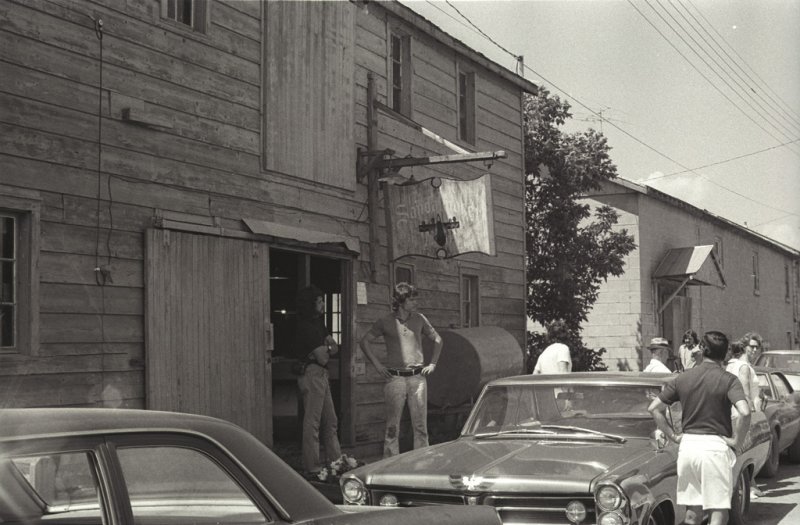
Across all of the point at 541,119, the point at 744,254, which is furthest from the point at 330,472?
the point at 744,254

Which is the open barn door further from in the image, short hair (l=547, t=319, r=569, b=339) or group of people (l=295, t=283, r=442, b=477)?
short hair (l=547, t=319, r=569, b=339)

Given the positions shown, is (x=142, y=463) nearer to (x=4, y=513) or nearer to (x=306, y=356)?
(x=4, y=513)

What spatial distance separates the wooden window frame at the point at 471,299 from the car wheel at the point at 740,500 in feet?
22.7

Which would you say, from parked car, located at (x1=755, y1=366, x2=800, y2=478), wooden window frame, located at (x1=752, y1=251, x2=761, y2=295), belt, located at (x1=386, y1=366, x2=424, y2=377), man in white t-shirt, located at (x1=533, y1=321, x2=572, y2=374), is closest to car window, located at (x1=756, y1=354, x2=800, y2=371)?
parked car, located at (x1=755, y1=366, x2=800, y2=478)

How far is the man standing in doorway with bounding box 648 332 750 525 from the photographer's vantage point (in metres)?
6.15

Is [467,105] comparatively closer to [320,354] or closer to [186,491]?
[320,354]

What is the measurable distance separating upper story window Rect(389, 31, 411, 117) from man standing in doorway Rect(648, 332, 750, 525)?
7.83 m

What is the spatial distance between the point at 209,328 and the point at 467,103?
7555mm

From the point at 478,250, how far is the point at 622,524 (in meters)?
6.91

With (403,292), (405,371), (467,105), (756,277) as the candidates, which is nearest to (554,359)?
(405,371)

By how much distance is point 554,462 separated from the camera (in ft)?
19.3

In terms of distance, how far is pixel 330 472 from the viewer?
9.65 m

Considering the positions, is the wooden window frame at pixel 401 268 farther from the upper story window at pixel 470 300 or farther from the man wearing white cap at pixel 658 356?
the man wearing white cap at pixel 658 356

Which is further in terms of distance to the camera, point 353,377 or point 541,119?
point 541,119
